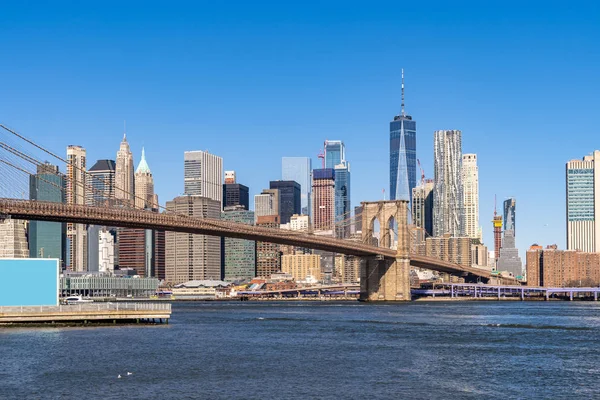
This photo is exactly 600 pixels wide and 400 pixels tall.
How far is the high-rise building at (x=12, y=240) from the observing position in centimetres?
6391

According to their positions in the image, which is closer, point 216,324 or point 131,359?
point 131,359

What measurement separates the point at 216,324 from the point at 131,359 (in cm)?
2625

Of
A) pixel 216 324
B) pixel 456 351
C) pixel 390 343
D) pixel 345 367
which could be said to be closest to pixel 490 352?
pixel 456 351

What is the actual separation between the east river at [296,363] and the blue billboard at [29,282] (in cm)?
475

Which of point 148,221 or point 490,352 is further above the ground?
point 148,221

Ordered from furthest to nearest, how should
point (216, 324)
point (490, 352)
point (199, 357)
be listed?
point (216, 324) → point (490, 352) → point (199, 357)

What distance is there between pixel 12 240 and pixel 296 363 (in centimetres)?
3175

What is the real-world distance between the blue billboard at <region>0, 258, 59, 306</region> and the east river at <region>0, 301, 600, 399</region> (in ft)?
15.6

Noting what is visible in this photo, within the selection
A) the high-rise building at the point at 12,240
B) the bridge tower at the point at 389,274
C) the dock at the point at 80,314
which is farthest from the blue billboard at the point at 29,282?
the bridge tower at the point at 389,274

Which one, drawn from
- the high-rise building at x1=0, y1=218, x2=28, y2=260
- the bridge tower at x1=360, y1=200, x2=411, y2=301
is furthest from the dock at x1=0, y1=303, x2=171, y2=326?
the bridge tower at x1=360, y1=200, x2=411, y2=301

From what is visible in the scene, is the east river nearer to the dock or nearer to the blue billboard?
the dock

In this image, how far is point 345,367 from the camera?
38875mm

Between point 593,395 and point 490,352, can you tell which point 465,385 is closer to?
point 593,395

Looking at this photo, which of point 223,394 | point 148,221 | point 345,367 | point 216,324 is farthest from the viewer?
point 148,221
